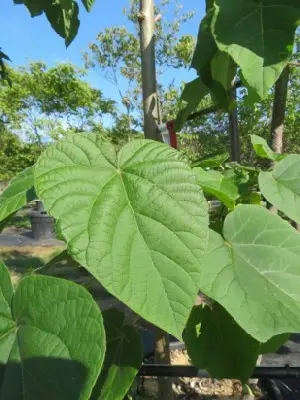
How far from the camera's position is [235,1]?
1.98 feet

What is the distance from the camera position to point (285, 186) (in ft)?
1.97

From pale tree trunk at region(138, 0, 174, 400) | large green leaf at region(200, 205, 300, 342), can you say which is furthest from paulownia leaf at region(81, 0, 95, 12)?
large green leaf at region(200, 205, 300, 342)

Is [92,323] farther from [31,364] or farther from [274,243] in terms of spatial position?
[274,243]

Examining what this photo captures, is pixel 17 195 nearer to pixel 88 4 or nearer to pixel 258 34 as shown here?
pixel 258 34

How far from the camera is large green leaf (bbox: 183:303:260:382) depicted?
63cm

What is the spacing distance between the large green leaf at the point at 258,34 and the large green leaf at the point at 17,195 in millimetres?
331

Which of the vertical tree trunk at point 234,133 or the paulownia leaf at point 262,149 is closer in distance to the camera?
the paulownia leaf at point 262,149

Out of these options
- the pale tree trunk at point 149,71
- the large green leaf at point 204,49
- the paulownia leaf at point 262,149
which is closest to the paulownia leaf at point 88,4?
the pale tree trunk at point 149,71

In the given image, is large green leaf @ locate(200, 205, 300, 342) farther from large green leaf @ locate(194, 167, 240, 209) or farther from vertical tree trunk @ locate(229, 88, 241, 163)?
vertical tree trunk @ locate(229, 88, 241, 163)

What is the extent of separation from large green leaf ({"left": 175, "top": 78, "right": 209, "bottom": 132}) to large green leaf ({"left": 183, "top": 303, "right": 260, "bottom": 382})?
0.37 metres

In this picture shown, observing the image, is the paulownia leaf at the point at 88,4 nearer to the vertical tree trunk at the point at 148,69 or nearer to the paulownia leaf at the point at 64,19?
the paulownia leaf at the point at 64,19

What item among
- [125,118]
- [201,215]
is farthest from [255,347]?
[125,118]

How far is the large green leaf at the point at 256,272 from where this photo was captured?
0.43 metres

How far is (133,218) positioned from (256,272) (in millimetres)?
181
